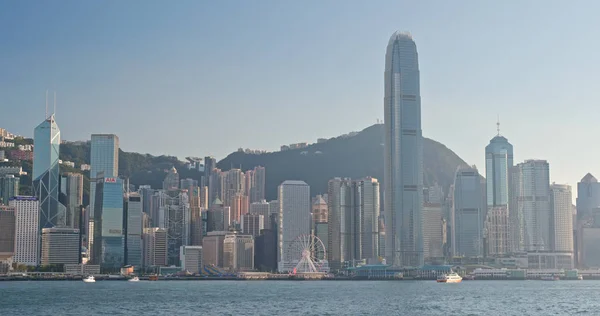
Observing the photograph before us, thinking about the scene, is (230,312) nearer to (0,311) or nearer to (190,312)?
(190,312)

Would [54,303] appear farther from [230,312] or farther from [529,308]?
[529,308]

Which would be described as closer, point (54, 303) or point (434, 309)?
point (434, 309)

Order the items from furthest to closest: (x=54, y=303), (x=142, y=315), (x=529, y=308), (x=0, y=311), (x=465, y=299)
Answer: (x=465, y=299) < (x=54, y=303) < (x=529, y=308) < (x=0, y=311) < (x=142, y=315)

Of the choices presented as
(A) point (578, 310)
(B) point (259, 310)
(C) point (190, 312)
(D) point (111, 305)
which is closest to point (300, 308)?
(B) point (259, 310)

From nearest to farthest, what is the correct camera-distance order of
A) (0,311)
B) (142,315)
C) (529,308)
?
(142,315), (0,311), (529,308)

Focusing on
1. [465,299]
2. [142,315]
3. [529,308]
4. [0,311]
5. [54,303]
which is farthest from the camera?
[465,299]

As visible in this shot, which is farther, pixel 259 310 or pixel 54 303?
pixel 54 303

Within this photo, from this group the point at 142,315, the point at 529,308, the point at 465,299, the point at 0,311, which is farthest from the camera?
the point at 465,299

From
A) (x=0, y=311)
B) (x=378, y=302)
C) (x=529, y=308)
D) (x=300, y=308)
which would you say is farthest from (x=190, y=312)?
(x=529, y=308)
